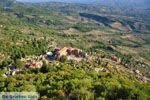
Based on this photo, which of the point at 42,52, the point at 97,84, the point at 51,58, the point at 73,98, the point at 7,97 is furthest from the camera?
the point at 42,52

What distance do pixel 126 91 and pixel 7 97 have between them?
20702 mm

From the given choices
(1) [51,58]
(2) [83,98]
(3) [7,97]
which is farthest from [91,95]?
(1) [51,58]

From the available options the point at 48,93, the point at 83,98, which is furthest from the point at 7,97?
the point at 83,98

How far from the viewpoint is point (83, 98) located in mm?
15844

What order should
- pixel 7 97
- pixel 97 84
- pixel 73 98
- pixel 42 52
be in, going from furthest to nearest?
pixel 42 52, pixel 97 84, pixel 7 97, pixel 73 98

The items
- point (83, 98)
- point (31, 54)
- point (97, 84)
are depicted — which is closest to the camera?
point (83, 98)

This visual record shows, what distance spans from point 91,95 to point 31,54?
174ft

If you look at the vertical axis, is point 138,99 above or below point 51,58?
above

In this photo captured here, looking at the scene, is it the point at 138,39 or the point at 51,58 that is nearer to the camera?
the point at 51,58

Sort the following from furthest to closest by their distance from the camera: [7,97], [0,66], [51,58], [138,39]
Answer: [138,39] < [51,58] < [0,66] < [7,97]

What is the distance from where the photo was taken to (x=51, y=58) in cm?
5738

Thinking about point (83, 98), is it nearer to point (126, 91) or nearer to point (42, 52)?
point (126, 91)

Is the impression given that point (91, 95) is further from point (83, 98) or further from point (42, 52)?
point (42, 52)

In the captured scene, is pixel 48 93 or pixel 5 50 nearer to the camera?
pixel 48 93
